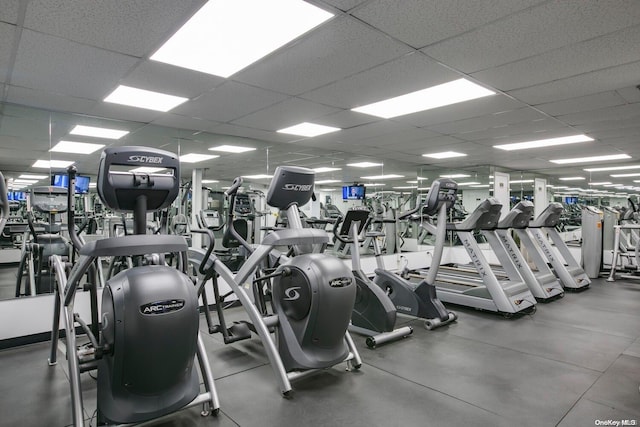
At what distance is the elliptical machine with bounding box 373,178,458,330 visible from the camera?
4.05 meters

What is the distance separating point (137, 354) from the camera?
169 centimetres

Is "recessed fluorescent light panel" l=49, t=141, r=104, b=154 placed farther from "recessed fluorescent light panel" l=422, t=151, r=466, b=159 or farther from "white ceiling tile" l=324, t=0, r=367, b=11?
"recessed fluorescent light panel" l=422, t=151, r=466, b=159

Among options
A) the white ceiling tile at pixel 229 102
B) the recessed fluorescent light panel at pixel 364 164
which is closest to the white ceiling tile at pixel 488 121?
the white ceiling tile at pixel 229 102

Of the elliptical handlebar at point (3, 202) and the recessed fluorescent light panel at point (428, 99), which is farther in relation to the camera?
the recessed fluorescent light panel at point (428, 99)

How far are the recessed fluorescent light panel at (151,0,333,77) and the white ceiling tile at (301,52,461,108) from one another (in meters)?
0.88

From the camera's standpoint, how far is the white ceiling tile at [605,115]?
160 inches

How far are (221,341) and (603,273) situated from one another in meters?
7.57

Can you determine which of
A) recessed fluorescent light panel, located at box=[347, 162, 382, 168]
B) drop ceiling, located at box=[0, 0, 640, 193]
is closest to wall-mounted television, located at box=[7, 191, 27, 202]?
drop ceiling, located at box=[0, 0, 640, 193]

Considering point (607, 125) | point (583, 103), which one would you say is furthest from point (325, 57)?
point (607, 125)

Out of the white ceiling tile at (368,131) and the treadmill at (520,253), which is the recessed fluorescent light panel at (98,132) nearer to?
the white ceiling tile at (368,131)

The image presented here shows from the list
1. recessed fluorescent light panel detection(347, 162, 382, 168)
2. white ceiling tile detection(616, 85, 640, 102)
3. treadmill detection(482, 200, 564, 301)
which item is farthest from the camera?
recessed fluorescent light panel detection(347, 162, 382, 168)

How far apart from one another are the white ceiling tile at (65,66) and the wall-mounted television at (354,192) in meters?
5.73

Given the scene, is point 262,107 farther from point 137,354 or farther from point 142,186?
point 137,354

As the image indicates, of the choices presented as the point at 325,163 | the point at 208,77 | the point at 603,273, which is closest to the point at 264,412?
the point at 208,77
